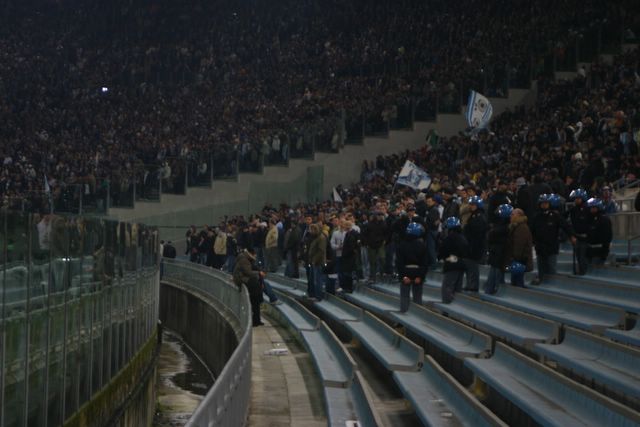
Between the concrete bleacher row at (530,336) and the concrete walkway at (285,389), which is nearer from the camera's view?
the concrete bleacher row at (530,336)

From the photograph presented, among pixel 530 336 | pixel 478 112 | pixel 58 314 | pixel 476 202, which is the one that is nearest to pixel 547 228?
pixel 476 202

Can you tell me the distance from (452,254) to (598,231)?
2231 mm

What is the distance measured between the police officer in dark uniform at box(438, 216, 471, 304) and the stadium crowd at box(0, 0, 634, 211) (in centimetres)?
1814

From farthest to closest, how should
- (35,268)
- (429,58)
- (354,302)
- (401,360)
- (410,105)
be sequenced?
(429,58) → (410,105) → (354,302) → (401,360) → (35,268)

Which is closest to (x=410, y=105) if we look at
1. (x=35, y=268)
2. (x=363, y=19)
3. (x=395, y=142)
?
(x=395, y=142)

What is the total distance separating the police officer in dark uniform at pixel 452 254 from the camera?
20062 millimetres

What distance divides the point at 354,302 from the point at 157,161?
80.9 feet

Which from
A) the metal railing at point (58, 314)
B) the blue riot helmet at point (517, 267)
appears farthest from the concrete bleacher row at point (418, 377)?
the metal railing at point (58, 314)

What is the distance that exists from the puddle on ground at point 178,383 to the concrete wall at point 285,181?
13.1 metres

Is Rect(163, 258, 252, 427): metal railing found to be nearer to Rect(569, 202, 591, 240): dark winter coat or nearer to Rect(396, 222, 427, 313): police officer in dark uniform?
Rect(396, 222, 427, 313): police officer in dark uniform

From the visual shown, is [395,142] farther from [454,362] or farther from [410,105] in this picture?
[454,362]

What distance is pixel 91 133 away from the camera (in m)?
57.5

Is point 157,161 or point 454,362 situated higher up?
point 157,161

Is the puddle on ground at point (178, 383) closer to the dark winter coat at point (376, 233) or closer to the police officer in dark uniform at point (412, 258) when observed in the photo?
the police officer in dark uniform at point (412, 258)
